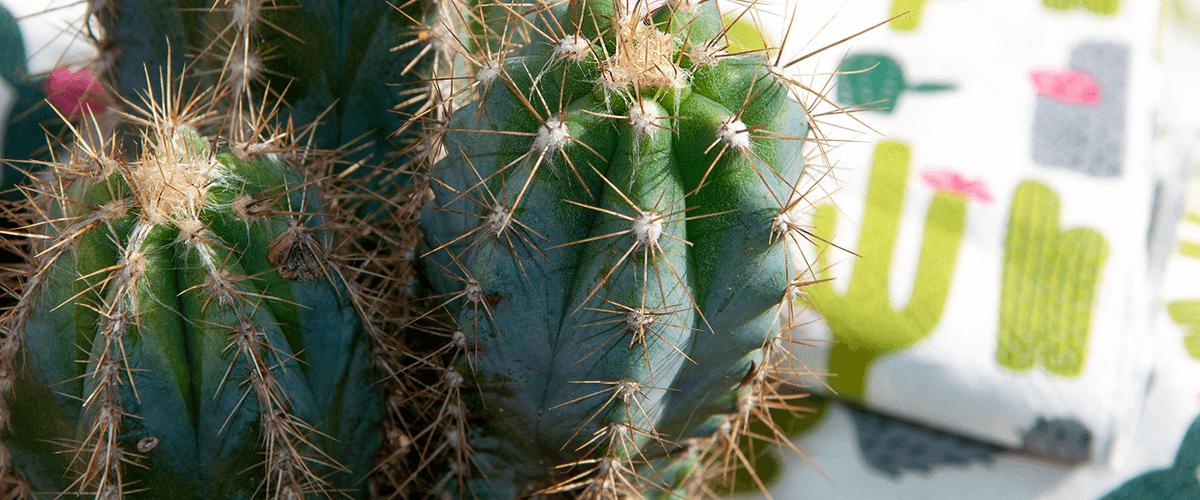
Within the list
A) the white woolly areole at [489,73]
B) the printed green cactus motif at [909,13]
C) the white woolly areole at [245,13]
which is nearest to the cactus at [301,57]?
the white woolly areole at [245,13]

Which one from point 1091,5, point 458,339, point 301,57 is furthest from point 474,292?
point 1091,5

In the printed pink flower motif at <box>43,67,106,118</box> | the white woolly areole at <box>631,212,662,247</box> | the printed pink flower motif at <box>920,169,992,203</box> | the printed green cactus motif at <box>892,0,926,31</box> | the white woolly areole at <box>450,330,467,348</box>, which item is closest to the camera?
the white woolly areole at <box>631,212,662,247</box>

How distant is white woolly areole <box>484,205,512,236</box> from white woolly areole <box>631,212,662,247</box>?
0.09 meters

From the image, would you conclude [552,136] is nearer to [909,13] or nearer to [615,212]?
[615,212]

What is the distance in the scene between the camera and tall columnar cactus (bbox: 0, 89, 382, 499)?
0.66 metres

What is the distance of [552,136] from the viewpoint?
651 millimetres

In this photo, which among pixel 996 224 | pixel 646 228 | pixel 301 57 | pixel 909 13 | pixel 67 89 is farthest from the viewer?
pixel 909 13

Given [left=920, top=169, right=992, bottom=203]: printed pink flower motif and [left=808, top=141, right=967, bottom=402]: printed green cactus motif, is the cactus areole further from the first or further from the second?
[left=920, top=169, right=992, bottom=203]: printed pink flower motif

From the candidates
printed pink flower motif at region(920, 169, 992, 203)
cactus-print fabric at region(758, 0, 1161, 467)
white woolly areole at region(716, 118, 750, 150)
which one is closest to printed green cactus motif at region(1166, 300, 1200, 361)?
cactus-print fabric at region(758, 0, 1161, 467)

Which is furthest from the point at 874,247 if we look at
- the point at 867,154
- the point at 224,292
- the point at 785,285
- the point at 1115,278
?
the point at 224,292

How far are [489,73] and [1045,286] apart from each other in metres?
0.82

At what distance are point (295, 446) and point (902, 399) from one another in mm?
715

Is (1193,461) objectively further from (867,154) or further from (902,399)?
(867,154)

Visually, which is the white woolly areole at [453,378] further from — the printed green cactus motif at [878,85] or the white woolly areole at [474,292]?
the printed green cactus motif at [878,85]
